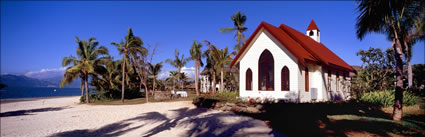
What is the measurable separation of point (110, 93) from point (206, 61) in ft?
46.8

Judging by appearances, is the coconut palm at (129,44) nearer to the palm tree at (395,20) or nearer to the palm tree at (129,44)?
the palm tree at (129,44)

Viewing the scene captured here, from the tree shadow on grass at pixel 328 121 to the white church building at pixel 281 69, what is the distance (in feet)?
8.63

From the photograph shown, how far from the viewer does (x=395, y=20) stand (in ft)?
36.9

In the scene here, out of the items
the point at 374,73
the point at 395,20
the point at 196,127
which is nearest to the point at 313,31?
the point at 374,73

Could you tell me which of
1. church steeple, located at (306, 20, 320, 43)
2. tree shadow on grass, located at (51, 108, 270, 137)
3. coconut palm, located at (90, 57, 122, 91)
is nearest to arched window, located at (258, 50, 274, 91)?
tree shadow on grass, located at (51, 108, 270, 137)

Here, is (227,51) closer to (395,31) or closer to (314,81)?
(314,81)

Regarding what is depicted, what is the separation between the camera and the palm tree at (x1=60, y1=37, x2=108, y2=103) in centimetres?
3069

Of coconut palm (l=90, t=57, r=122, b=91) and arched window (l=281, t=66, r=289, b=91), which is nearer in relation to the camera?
arched window (l=281, t=66, r=289, b=91)

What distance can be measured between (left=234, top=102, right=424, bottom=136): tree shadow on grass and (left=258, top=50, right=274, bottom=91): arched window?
384cm

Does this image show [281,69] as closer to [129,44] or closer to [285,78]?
[285,78]

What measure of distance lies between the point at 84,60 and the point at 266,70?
78.7 ft

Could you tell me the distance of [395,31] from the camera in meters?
11.2

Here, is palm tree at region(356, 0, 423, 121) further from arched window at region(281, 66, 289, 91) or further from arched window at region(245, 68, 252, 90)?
arched window at region(245, 68, 252, 90)

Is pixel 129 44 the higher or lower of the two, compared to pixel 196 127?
higher
